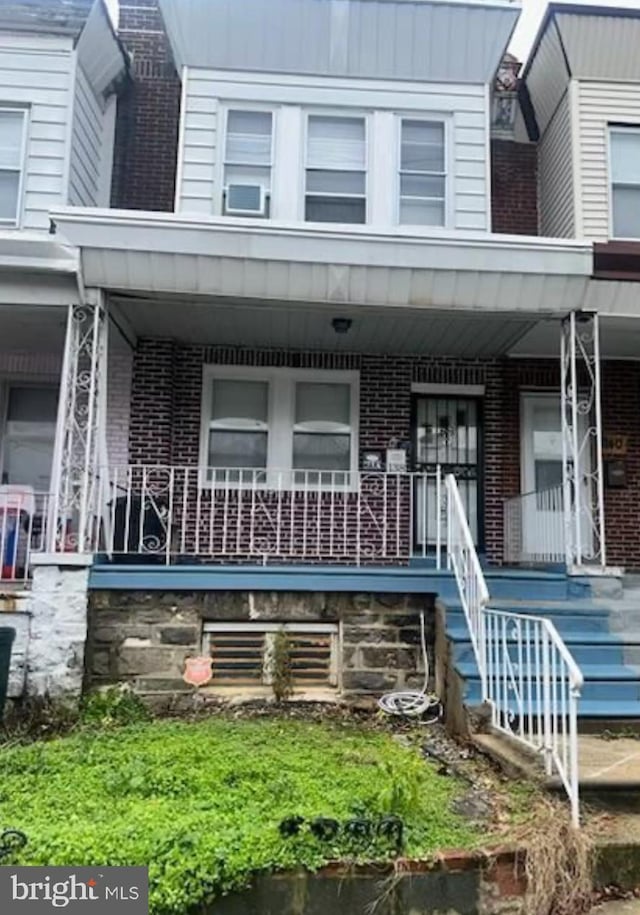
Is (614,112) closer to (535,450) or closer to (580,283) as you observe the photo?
(580,283)

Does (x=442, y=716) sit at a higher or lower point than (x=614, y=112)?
lower

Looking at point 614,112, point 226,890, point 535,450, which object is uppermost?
point 614,112

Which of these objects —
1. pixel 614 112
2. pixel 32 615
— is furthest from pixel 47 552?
pixel 614 112

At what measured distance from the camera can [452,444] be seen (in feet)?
29.2

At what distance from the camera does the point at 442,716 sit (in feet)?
18.4

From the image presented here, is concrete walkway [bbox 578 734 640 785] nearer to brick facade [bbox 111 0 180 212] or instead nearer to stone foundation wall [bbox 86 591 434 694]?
stone foundation wall [bbox 86 591 434 694]

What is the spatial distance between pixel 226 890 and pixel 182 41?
7.86 m

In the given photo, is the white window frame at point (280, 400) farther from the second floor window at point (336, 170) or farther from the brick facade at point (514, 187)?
the brick facade at point (514, 187)

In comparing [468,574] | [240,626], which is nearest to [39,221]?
[240,626]

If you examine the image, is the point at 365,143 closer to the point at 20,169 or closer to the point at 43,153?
the point at 43,153

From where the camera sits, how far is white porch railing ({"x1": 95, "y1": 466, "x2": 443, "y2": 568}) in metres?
7.89

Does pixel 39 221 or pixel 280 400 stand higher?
pixel 39 221

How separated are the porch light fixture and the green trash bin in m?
4.21

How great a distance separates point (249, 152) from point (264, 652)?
5.26 m
